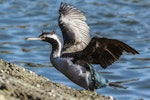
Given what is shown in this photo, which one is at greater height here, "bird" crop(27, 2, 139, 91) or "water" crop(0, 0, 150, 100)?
"bird" crop(27, 2, 139, 91)

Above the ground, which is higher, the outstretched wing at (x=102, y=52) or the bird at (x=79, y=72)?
the outstretched wing at (x=102, y=52)

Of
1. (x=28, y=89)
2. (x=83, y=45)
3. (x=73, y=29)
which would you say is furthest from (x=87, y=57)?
(x=28, y=89)

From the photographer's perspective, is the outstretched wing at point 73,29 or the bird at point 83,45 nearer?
the bird at point 83,45

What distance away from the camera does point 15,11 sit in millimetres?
17484

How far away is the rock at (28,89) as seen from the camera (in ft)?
20.9

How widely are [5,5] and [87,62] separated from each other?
9861 millimetres

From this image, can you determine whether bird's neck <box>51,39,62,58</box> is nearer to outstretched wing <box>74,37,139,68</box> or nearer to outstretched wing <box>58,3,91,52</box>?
outstretched wing <box>58,3,91,52</box>

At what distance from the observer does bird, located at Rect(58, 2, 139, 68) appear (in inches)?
318

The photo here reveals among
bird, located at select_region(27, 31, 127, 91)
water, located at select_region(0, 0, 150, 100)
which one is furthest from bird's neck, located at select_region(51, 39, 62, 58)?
water, located at select_region(0, 0, 150, 100)

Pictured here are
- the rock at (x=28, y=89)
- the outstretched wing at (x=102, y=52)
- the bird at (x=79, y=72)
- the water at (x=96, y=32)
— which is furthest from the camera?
the water at (x=96, y=32)

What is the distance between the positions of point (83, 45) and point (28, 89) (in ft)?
8.03

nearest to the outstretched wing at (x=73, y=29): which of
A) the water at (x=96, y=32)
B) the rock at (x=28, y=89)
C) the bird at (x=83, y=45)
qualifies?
the bird at (x=83, y=45)

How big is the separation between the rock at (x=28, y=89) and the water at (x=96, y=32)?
136 inches

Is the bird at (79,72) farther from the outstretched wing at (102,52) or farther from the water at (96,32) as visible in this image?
the water at (96,32)
